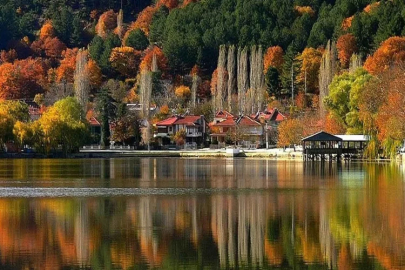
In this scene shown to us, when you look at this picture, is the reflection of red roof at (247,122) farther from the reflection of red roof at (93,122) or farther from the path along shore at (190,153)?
the reflection of red roof at (93,122)

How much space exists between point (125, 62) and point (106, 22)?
34.1 metres

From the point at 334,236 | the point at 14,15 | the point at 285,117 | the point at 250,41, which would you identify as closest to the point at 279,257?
the point at 334,236

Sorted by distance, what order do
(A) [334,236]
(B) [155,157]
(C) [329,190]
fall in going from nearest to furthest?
(A) [334,236] < (C) [329,190] < (B) [155,157]

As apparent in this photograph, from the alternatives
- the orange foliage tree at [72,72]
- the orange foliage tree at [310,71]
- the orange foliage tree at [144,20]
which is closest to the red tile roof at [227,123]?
the orange foliage tree at [310,71]

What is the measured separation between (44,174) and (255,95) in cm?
6076

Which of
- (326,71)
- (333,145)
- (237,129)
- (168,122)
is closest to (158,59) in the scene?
Result: (168,122)

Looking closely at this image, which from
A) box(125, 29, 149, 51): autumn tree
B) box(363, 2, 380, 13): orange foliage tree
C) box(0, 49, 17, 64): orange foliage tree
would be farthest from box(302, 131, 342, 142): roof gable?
box(0, 49, 17, 64): orange foliage tree

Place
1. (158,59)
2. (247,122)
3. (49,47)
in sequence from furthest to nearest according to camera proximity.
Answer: (49,47) < (158,59) < (247,122)

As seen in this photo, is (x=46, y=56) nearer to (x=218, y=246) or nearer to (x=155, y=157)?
(x=155, y=157)

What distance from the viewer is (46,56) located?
159500 millimetres

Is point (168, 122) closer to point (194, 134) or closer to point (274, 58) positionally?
point (194, 134)

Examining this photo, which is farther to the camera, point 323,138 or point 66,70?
point 66,70

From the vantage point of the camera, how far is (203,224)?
28.7m

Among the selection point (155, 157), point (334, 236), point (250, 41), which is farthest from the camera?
point (250, 41)
